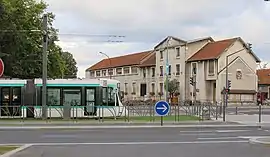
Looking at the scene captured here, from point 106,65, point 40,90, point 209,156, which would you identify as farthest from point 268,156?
point 106,65

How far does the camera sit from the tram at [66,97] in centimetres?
3550

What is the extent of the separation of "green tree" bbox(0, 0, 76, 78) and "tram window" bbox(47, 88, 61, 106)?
1176cm

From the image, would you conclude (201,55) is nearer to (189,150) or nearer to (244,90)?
(244,90)

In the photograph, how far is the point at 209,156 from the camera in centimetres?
1488

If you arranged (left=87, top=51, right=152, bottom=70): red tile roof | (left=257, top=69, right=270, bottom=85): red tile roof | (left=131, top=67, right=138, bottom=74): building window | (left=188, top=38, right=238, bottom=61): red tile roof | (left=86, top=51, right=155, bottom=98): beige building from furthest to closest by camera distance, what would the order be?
(left=87, top=51, right=152, bottom=70): red tile roof
(left=257, top=69, right=270, bottom=85): red tile roof
(left=131, top=67, right=138, bottom=74): building window
(left=86, top=51, right=155, bottom=98): beige building
(left=188, top=38, right=238, bottom=61): red tile roof

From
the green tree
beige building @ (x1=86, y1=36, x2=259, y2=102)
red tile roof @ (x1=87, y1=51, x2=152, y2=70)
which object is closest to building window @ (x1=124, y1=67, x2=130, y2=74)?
red tile roof @ (x1=87, y1=51, x2=152, y2=70)

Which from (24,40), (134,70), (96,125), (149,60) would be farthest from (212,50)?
(96,125)

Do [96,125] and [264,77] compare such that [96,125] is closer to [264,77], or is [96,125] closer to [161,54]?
[161,54]

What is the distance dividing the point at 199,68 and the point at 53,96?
54646 mm

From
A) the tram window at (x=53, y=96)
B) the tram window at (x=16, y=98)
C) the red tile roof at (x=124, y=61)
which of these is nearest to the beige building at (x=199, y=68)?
the red tile roof at (x=124, y=61)

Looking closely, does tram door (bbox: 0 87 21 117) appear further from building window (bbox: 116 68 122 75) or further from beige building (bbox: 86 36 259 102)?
building window (bbox: 116 68 122 75)

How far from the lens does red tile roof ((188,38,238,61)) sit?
282ft

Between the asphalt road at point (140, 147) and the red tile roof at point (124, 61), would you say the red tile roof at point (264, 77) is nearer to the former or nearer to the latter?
the red tile roof at point (124, 61)

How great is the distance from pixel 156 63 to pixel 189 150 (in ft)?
270
